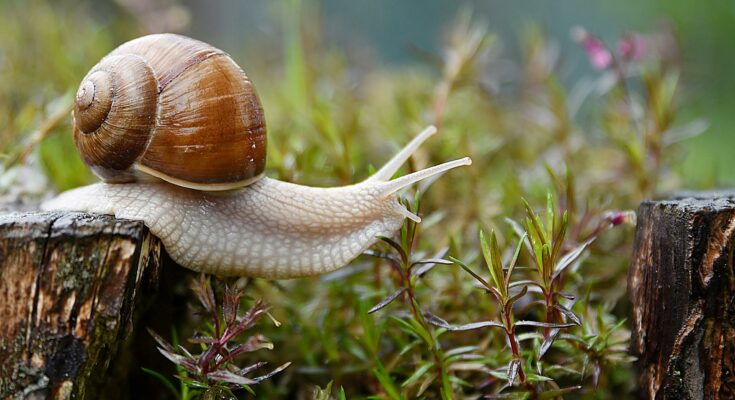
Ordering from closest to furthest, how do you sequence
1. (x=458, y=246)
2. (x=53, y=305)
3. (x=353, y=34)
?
(x=53, y=305)
(x=458, y=246)
(x=353, y=34)

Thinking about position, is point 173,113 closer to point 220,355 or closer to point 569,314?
point 220,355

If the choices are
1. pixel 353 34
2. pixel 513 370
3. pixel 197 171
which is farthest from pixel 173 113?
pixel 353 34

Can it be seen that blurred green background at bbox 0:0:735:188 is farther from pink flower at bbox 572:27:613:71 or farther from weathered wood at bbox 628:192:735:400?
weathered wood at bbox 628:192:735:400

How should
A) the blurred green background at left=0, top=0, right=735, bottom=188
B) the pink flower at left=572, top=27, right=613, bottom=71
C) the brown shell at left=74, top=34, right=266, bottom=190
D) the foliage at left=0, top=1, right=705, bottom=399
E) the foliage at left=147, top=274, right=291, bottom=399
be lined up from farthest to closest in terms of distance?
the blurred green background at left=0, top=0, right=735, bottom=188 < the pink flower at left=572, top=27, right=613, bottom=71 < the brown shell at left=74, top=34, right=266, bottom=190 < the foliage at left=0, top=1, right=705, bottom=399 < the foliage at left=147, top=274, right=291, bottom=399

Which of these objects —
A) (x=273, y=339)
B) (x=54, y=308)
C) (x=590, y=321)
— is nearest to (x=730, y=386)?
(x=590, y=321)

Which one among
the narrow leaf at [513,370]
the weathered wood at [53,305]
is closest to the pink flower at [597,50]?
the narrow leaf at [513,370]

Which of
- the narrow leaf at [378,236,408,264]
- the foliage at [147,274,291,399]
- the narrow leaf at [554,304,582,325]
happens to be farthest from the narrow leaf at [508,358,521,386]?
the foliage at [147,274,291,399]

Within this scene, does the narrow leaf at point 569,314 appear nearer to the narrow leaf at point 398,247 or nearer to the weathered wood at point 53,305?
the narrow leaf at point 398,247
